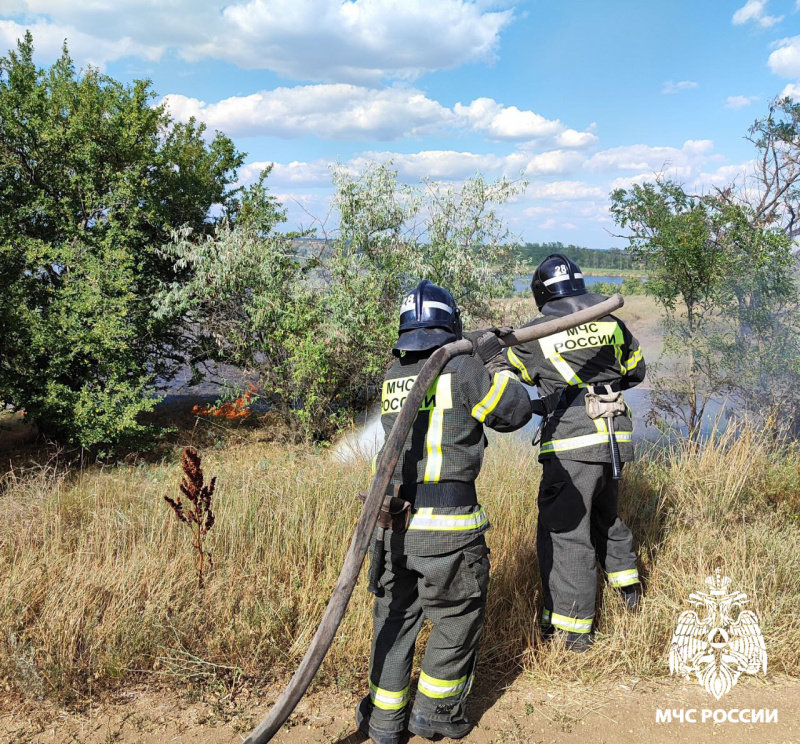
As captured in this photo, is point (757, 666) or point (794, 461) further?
point (794, 461)

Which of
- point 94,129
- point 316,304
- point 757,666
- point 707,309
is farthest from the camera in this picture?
point 94,129

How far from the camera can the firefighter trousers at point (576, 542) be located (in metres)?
3.54

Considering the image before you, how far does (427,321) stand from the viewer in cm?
295

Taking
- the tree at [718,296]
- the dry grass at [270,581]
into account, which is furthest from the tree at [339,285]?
the dry grass at [270,581]

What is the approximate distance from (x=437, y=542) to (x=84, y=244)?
830cm

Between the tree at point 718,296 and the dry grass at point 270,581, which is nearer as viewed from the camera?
the dry grass at point 270,581

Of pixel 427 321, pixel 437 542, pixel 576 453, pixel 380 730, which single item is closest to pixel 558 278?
pixel 576 453

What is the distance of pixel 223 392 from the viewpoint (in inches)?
365

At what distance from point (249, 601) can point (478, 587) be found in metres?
1.36

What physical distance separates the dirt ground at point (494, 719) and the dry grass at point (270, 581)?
0.39 ft

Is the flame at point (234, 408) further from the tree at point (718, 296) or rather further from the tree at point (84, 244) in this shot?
the tree at point (718, 296)

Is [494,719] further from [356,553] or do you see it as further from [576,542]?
[356,553]

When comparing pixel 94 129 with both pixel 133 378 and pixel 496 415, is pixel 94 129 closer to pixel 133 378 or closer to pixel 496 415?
pixel 133 378

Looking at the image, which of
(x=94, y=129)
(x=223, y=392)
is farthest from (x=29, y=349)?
(x=94, y=129)
